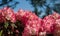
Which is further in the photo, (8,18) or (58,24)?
(8,18)

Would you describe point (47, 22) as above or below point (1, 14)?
above

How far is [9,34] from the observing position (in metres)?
2.73

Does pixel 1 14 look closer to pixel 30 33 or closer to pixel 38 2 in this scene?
pixel 30 33

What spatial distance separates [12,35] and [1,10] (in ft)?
1.06

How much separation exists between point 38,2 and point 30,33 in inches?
239

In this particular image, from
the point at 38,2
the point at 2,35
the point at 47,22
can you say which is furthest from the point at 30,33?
the point at 38,2

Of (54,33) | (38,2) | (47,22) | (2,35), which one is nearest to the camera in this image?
(54,33)

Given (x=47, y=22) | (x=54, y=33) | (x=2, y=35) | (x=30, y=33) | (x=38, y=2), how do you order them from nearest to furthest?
(x=54, y=33)
(x=30, y=33)
(x=47, y=22)
(x=2, y=35)
(x=38, y=2)

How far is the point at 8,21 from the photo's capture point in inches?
111

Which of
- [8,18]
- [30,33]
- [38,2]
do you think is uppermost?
[30,33]

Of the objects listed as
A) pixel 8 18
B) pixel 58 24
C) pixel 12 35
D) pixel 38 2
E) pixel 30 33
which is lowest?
pixel 38 2

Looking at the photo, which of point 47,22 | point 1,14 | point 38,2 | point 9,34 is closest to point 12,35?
point 9,34

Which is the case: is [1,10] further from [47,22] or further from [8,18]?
[47,22]

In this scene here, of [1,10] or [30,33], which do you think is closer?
[30,33]
